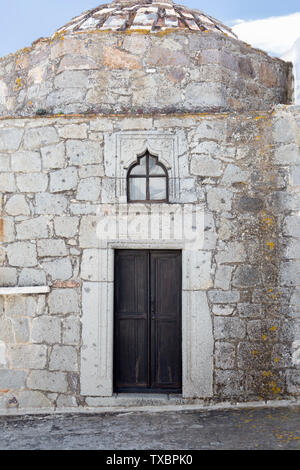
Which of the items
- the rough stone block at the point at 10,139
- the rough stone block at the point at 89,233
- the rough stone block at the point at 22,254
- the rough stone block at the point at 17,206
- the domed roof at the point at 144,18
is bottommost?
the rough stone block at the point at 22,254

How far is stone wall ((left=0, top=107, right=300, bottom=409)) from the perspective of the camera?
4992 millimetres

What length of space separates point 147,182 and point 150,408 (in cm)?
241

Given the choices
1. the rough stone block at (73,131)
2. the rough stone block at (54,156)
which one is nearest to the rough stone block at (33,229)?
the rough stone block at (54,156)

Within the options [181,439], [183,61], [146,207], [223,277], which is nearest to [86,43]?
[183,61]

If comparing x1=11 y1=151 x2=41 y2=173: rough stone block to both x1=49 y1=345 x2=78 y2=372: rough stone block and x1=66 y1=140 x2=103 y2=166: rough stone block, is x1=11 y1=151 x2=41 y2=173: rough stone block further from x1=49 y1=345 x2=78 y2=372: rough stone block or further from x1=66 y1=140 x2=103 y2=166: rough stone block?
x1=49 y1=345 x2=78 y2=372: rough stone block

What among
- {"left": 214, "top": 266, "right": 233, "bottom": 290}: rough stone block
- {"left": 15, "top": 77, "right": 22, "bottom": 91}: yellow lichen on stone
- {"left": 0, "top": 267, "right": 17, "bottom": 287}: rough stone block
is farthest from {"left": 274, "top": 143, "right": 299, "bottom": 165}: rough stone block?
{"left": 15, "top": 77, "right": 22, "bottom": 91}: yellow lichen on stone

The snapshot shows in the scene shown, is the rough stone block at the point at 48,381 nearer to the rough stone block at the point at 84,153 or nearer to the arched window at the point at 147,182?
the arched window at the point at 147,182

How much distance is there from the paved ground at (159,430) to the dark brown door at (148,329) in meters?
0.38

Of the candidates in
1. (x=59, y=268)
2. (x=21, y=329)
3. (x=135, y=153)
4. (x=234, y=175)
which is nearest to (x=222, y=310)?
(x=234, y=175)

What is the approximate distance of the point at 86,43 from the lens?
18.5 ft

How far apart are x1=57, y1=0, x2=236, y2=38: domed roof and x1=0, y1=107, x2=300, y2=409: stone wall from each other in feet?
5.35

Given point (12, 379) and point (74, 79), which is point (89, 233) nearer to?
point (12, 379)

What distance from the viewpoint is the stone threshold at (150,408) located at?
4930 mm
